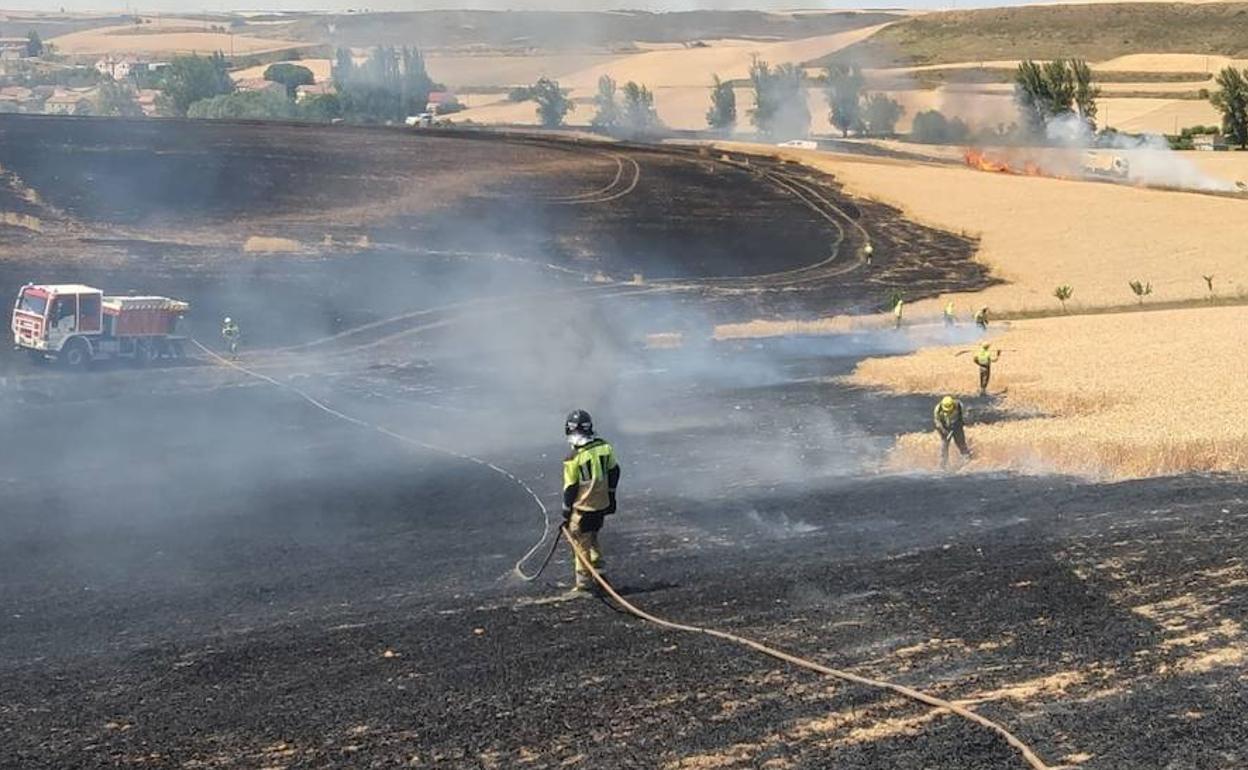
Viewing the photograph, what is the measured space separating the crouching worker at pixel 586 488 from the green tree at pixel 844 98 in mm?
128774

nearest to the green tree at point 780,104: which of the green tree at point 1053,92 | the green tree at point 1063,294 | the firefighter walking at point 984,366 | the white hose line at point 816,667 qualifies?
the green tree at point 1053,92

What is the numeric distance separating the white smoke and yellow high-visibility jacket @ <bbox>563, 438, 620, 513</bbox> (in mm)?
86388

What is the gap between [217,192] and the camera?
73.1 metres

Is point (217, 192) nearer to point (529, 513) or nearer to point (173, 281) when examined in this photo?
point (173, 281)

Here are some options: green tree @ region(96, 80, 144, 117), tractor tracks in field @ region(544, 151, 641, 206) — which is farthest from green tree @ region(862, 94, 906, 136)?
green tree @ region(96, 80, 144, 117)

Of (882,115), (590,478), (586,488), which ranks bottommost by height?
(586,488)

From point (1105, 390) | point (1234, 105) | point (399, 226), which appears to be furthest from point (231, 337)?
point (1234, 105)

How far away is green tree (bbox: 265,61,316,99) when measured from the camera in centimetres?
17646

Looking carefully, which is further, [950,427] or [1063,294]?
[1063,294]

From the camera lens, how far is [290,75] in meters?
180

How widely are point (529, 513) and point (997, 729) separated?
40.8ft

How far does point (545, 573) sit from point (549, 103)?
412ft

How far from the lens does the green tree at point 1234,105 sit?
4532 inches

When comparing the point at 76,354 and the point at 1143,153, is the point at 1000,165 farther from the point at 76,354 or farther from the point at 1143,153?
the point at 76,354
